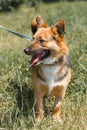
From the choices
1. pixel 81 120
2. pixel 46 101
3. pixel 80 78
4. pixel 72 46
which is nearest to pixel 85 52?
pixel 72 46

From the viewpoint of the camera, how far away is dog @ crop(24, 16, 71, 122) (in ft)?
19.2

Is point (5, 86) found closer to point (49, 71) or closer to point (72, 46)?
point (49, 71)

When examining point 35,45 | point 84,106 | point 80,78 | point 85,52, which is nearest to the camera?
point 35,45

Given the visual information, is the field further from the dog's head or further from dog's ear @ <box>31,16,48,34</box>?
dog's ear @ <box>31,16,48,34</box>

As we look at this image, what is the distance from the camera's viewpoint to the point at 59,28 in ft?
19.4

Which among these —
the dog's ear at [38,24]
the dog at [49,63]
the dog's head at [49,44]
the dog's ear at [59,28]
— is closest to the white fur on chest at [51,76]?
the dog at [49,63]

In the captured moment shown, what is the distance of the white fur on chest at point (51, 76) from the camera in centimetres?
609

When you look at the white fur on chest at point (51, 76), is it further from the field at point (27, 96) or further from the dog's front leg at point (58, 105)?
the field at point (27, 96)

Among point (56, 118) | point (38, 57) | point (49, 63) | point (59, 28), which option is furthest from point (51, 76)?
point (59, 28)

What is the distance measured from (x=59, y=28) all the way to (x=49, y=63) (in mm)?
500

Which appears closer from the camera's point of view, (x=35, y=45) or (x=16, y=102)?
(x=35, y=45)

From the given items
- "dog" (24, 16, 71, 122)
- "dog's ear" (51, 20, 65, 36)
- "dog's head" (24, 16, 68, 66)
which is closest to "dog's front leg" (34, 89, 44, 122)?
"dog" (24, 16, 71, 122)

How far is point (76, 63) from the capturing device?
23.6 feet

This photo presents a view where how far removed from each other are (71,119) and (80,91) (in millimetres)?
1035
